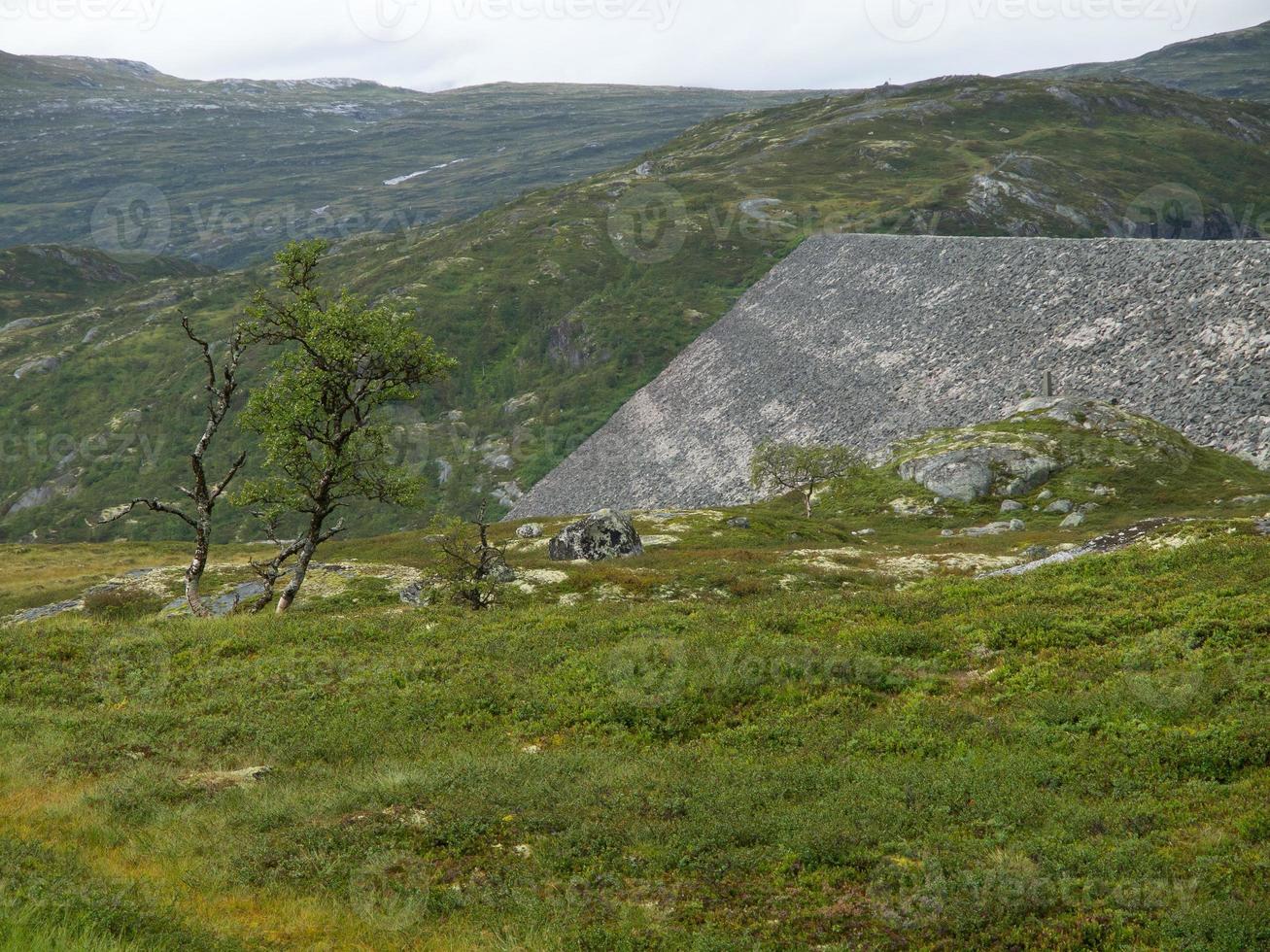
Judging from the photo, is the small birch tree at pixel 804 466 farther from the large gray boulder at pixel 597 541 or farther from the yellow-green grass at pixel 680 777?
the yellow-green grass at pixel 680 777

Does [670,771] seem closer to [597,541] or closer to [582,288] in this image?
[597,541]

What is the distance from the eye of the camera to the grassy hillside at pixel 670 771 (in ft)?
35.0

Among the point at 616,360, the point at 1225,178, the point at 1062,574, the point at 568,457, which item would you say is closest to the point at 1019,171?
the point at 1225,178

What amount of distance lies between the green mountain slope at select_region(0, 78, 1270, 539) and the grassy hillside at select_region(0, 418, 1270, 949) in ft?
294

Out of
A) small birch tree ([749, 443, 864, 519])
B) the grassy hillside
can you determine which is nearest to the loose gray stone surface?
small birch tree ([749, 443, 864, 519])

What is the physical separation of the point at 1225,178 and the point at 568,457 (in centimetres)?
14836

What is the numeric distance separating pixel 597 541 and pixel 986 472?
28.6 metres

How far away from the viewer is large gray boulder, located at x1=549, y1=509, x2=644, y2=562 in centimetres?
5400

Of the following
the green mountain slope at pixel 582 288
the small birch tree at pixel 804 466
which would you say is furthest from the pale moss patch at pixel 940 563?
the green mountain slope at pixel 582 288

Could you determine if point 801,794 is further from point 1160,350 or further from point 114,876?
point 1160,350

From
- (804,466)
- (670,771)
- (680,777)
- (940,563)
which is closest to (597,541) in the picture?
(940,563)

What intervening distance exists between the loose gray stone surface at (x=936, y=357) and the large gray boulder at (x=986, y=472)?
1150 cm

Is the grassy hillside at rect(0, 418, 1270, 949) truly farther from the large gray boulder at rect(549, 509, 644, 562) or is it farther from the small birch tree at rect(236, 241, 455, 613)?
the large gray boulder at rect(549, 509, 644, 562)

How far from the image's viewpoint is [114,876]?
11477 mm
